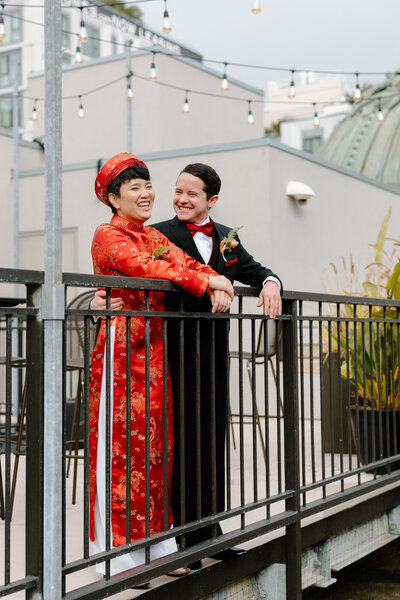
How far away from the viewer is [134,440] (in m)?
2.30

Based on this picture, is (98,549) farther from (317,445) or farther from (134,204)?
(317,445)

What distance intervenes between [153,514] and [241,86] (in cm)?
1028

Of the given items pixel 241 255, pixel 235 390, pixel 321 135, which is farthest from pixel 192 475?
pixel 321 135

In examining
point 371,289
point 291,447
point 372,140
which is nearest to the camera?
point 291,447

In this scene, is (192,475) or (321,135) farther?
(321,135)

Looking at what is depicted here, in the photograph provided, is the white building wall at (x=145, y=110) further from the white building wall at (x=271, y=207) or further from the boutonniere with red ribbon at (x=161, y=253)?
the boutonniere with red ribbon at (x=161, y=253)

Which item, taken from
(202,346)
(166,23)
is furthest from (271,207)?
(202,346)

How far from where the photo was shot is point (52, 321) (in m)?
1.86

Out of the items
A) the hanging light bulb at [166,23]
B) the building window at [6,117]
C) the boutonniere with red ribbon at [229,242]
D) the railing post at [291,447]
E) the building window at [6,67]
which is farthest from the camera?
the building window at [6,67]

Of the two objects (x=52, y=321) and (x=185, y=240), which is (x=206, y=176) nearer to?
(x=185, y=240)

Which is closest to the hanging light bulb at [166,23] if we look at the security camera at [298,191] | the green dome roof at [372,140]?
the security camera at [298,191]

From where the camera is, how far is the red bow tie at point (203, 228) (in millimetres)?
2682

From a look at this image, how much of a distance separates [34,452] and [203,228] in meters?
1.13

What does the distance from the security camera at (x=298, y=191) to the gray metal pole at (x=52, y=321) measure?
6.20 m
